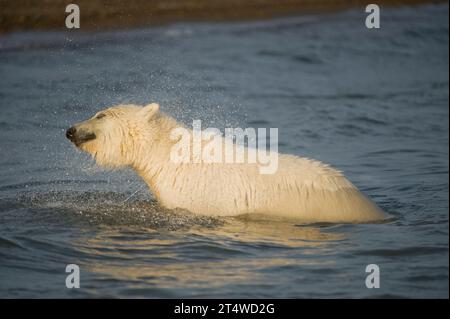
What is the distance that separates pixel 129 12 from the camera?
764 inches

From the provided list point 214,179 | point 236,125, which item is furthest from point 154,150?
point 236,125

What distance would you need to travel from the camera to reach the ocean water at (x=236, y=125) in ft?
24.9

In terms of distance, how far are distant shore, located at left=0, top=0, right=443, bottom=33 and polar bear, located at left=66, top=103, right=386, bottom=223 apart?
10.2 metres

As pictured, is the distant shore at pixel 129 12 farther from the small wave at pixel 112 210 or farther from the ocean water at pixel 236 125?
the small wave at pixel 112 210

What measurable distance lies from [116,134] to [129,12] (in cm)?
1137

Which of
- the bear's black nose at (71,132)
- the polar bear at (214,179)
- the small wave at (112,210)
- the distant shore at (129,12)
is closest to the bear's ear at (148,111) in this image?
the polar bear at (214,179)

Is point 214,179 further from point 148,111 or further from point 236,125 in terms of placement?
point 236,125

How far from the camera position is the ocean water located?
24.9 feet

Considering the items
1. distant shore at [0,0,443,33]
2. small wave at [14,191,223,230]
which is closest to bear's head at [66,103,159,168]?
small wave at [14,191,223,230]

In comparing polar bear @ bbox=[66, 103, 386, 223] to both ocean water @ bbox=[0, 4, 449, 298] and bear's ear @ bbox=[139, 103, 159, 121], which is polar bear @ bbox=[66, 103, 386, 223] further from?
ocean water @ bbox=[0, 4, 449, 298]

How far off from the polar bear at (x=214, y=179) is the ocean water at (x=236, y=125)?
17 centimetres

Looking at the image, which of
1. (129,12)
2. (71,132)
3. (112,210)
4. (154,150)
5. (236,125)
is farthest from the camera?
(129,12)
